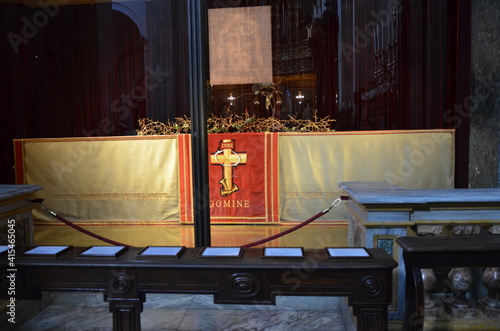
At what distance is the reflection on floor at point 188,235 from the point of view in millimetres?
4086

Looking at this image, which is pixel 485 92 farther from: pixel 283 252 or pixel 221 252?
pixel 221 252

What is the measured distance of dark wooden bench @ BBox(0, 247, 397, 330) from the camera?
5.72 ft

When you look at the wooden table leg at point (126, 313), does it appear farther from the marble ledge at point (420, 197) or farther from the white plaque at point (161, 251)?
the marble ledge at point (420, 197)

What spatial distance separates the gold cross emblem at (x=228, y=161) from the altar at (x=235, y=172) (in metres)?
0.01

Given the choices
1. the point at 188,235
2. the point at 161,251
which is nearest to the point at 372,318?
the point at 161,251

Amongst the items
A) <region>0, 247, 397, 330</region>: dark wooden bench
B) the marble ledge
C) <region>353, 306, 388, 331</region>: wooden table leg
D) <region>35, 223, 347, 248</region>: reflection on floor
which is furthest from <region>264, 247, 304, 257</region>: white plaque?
<region>35, 223, 347, 248</region>: reflection on floor

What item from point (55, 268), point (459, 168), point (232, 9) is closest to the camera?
point (55, 268)

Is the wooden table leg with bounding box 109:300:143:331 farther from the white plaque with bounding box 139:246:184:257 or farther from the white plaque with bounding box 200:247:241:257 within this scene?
the white plaque with bounding box 200:247:241:257

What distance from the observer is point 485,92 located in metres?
3.97

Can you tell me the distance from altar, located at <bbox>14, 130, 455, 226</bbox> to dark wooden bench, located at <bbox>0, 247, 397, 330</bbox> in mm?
3042

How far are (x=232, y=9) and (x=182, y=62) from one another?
4.72ft

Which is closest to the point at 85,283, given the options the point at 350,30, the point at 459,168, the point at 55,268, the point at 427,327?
the point at 55,268

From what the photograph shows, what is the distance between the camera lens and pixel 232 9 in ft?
22.4

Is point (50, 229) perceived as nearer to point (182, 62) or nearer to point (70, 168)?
point (70, 168)
